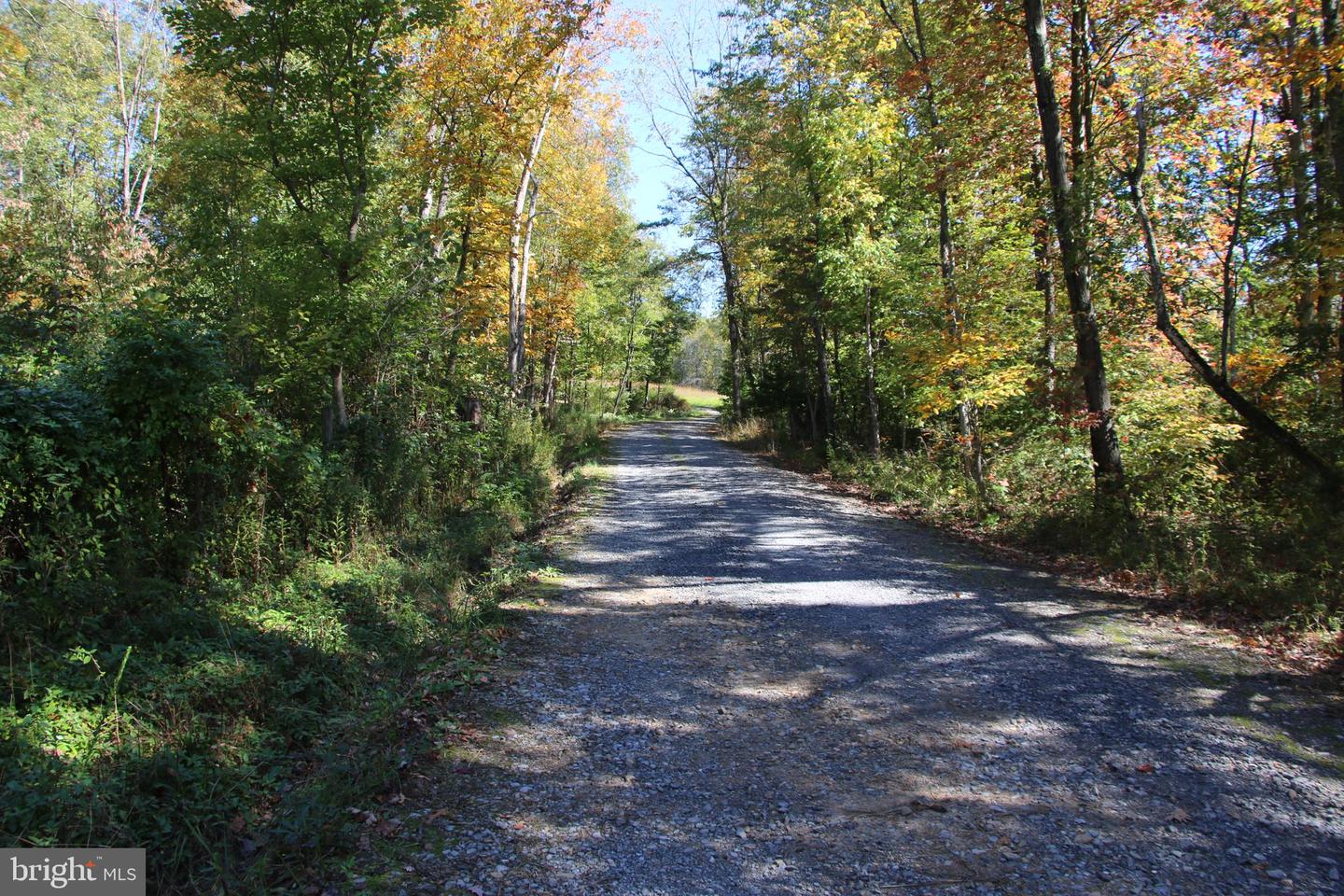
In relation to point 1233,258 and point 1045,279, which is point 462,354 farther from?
point 1233,258

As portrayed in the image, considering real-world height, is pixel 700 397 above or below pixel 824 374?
above

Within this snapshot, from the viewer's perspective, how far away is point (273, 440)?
6328 millimetres

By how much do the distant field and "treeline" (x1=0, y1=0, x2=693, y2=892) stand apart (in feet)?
131

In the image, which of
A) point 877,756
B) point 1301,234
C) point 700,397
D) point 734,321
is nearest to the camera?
point 877,756

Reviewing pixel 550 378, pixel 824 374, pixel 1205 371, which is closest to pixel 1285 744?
pixel 1205 371

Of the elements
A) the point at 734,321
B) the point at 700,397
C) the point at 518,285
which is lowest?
the point at 700,397

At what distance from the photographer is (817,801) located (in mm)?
3410

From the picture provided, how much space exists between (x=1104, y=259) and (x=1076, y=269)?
0.37 metres

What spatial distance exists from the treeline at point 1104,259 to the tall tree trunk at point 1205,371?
0.03m

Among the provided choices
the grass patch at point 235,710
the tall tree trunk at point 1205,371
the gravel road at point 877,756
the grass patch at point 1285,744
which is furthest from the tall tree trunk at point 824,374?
the grass patch at point 235,710

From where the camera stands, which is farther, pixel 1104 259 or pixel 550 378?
pixel 550 378

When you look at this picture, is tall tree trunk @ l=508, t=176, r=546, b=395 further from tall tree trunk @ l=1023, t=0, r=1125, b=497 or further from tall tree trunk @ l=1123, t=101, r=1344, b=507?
tall tree trunk @ l=1123, t=101, r=1344, b=507

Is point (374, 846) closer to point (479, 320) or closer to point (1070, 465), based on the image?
point (1070, 465)

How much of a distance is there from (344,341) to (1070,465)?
9.85 meters
